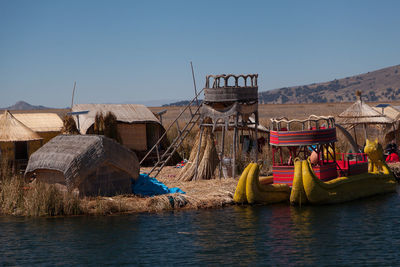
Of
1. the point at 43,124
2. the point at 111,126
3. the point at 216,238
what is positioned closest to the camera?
the point at 216,238

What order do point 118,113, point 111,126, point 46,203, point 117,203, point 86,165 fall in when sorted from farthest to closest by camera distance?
1. point 118,113
2. point 111,126
3. point 117,203
4. point 86,165
5. point 46,203

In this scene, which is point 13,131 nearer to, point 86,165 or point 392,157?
point 86,165

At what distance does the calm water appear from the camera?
1406 centimetres

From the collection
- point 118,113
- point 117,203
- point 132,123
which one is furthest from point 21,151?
point 117,203

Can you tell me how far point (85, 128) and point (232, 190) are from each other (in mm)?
10246

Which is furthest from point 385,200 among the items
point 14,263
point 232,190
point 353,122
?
point 14,263

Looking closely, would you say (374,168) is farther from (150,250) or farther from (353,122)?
(150,250)

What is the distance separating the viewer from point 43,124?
28703 millimetres

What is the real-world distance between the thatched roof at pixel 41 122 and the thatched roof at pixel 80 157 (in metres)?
8.12

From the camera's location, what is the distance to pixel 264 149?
26938 millimetres

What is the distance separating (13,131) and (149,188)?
773cm

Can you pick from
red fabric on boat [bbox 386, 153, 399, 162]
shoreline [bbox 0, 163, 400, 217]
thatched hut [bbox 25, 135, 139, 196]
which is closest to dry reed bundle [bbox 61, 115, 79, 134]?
thatched hut [bbox 25, 135, 139, 196]

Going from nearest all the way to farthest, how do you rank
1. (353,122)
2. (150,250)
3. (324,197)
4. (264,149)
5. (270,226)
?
(150,250) → (270,226) → (324,197) → (264,149) → (353,122)

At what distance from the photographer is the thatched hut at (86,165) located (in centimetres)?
1881
